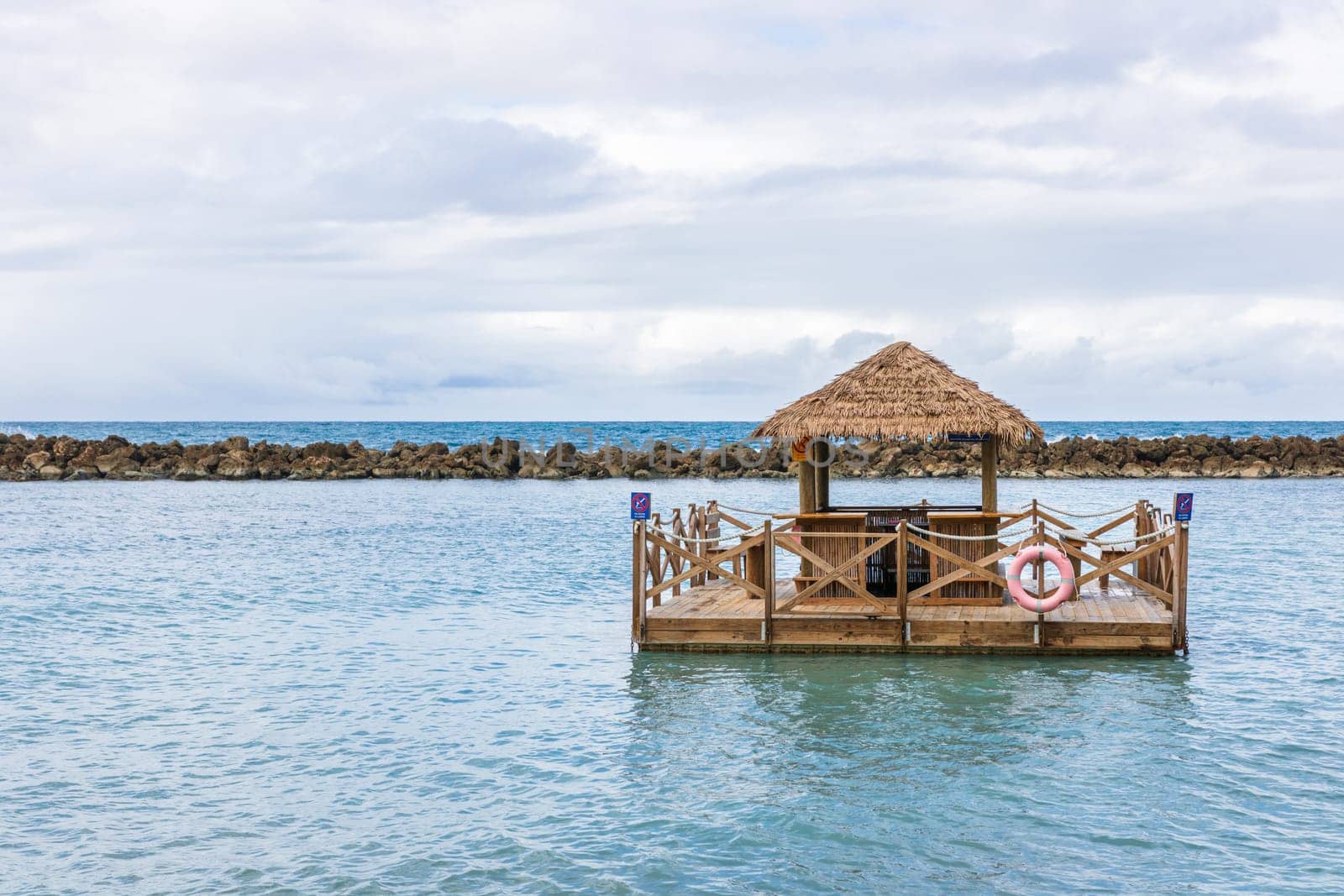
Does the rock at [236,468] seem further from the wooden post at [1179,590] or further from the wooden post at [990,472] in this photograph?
the wooden post at [1179,590]

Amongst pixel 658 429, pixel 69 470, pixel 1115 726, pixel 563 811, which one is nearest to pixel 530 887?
pixel 563 811

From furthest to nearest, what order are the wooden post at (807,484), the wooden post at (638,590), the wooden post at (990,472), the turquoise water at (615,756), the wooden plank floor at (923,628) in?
the wooden post at (807,484)
the wooden post at (990,472)
the wooden post at (638,590)
the wooden plank floor at (923,628)
the turquoise water at (615,756)

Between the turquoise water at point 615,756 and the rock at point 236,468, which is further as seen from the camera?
the rock at point 236,468

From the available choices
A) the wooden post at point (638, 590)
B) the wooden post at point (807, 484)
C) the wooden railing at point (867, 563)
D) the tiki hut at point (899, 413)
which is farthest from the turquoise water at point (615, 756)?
the tiki hut at point (899, 413)

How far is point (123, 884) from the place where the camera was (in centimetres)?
928

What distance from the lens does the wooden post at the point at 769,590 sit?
16.2 m

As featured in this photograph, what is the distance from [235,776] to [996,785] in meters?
7.20

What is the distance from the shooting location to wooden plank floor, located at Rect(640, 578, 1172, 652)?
1595 cm

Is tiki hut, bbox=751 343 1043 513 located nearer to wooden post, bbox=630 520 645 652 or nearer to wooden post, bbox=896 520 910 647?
wooden post, bbox=896 520 910 647

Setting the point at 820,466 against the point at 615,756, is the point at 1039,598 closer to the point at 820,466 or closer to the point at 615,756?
the point at 820,466

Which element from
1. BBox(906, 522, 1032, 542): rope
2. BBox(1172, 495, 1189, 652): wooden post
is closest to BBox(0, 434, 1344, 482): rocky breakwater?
BBox(906, 522, 1032, 542): rope

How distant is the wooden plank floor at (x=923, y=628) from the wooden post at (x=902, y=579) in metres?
0.07

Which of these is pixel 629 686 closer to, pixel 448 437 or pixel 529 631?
pixel 529 631

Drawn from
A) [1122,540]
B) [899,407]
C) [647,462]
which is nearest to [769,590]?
[899,407]
